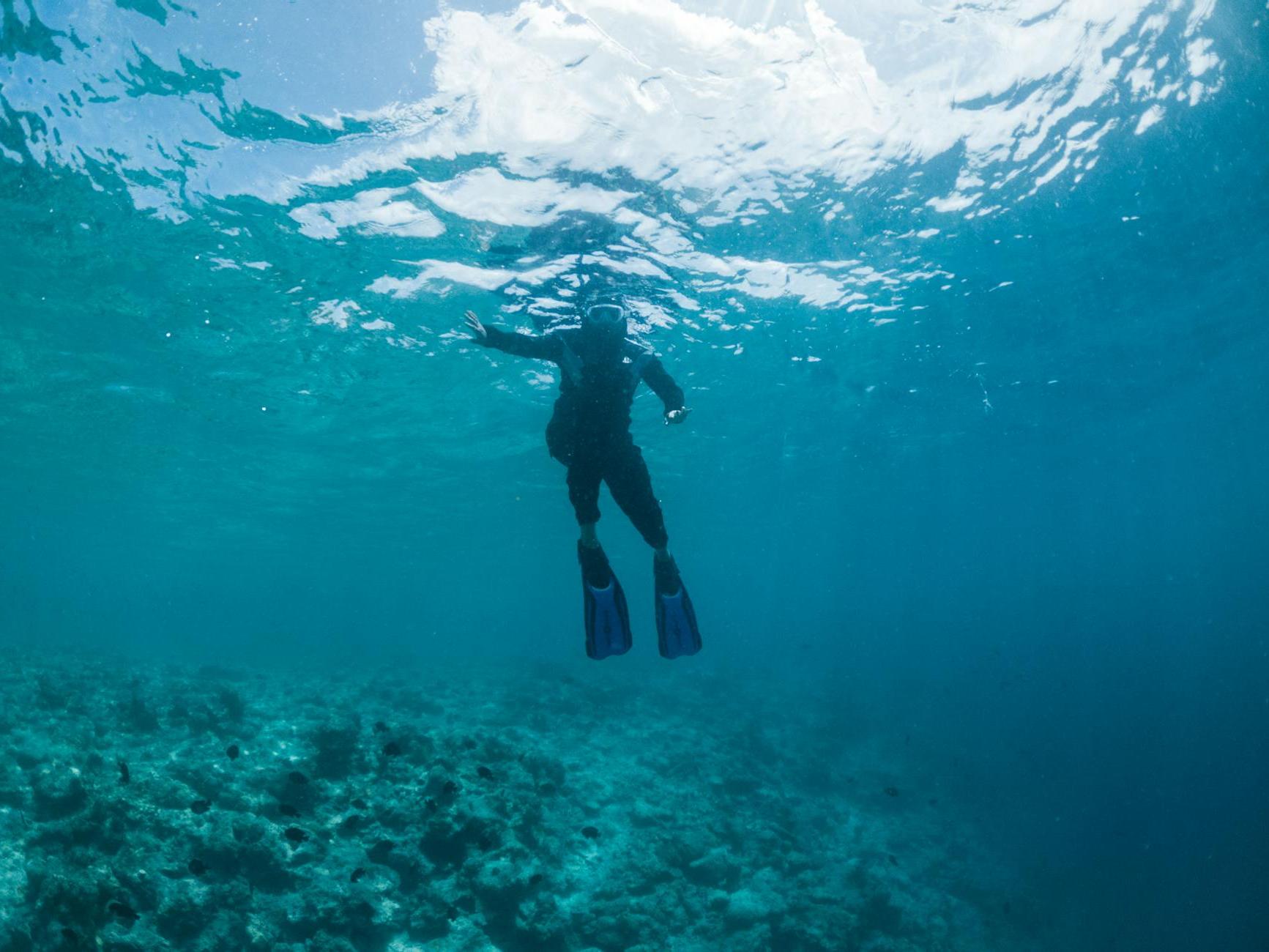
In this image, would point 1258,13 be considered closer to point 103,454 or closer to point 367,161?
point 367,161

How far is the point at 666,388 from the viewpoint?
7836 millimetres

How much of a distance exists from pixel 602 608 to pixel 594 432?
193 cm

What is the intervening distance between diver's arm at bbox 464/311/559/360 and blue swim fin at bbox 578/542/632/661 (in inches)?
89.4

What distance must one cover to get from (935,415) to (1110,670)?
45.1 meters

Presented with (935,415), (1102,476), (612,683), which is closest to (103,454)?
(612,683)

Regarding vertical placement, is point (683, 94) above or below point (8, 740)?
above

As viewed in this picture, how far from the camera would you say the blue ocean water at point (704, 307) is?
898cm

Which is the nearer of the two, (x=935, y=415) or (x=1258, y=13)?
(x=1258, y=13)

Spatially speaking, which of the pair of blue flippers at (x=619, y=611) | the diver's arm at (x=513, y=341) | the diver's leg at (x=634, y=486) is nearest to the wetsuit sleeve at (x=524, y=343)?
the diver's arm at (x=513, y=341)

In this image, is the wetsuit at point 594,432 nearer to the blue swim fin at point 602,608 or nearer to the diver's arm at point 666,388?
the diver's arm at point 666,388

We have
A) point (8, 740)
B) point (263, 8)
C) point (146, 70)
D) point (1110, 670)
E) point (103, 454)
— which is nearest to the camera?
point (263, 8)

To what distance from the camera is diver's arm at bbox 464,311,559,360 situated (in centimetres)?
673

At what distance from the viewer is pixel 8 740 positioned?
38.8ft

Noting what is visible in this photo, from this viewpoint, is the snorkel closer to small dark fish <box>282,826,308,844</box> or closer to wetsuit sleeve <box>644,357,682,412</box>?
wetsuit sleeve <box>644,357,682,412</box>
